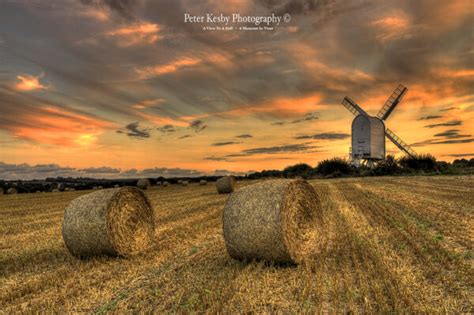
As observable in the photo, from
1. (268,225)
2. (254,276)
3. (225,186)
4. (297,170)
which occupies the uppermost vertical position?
(297,170)

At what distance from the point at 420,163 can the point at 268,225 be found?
58444mm

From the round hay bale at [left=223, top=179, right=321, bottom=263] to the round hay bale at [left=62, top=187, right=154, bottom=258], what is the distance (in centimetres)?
277

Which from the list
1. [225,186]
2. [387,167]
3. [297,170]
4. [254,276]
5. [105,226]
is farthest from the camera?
[297,170]

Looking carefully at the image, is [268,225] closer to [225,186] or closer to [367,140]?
[225,186]

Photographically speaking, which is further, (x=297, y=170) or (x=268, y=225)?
(x=297, y=170)

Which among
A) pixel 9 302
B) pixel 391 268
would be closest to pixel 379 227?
pixel 391 268

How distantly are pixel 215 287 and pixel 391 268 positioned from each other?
3303mm

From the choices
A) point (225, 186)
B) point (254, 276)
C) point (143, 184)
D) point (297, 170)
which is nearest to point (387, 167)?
point (297, 170)

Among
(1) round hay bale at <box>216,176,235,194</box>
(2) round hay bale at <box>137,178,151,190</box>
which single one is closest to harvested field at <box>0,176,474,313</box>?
(1) round hay bale at <box>216,176,235,194</box>

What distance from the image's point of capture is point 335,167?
61000 mm

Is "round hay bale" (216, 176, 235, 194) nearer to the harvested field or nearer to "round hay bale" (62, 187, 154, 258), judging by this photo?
the harvested field

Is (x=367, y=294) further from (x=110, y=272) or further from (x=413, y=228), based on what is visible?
(x=413, y=228)

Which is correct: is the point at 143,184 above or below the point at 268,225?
above

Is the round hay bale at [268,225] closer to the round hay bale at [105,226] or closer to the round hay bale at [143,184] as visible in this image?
the round hay bale at [105,226]
